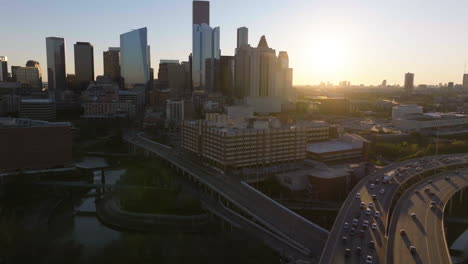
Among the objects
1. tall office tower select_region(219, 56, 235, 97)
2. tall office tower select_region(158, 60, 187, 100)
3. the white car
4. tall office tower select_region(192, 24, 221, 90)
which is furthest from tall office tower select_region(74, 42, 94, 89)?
the white car

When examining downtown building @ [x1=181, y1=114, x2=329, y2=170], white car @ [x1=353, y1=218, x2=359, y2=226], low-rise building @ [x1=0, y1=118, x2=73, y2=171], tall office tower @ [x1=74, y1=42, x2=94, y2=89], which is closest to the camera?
white car @ [x1=353, y1=218, x2=359, y2=226]

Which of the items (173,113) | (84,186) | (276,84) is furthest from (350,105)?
(84,186)

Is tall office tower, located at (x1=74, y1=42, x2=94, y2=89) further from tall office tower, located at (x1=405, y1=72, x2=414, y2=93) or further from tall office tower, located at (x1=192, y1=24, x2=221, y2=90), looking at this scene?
tall office tower, located at (x1=405, y1=72, x2=414, y2=93)

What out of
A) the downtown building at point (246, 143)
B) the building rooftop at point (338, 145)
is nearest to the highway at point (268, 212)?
the downtown building at point (246, 143)

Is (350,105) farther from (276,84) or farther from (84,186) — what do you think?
(84,186)

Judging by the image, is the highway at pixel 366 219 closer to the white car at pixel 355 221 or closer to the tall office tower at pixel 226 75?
the white car at pixel 355 221

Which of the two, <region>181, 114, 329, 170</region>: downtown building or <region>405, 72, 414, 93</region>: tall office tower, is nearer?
<region>181, 114, 329, 170</region>: downtown building
